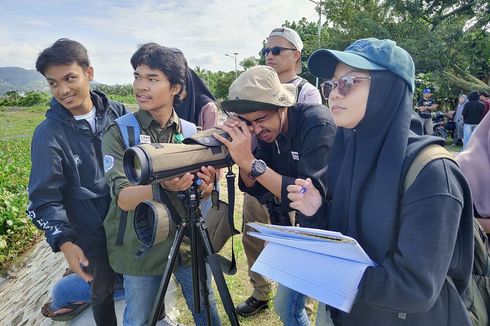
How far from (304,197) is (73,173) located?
1.53 metres

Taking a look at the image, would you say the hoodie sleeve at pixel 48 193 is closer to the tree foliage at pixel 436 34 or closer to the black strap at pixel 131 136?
the black strap at pixel 131 136

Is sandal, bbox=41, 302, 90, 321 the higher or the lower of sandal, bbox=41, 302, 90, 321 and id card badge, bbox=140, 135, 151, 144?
the lower

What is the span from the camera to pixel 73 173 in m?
2.26

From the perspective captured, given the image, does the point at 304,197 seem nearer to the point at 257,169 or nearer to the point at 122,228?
the point at 257,169

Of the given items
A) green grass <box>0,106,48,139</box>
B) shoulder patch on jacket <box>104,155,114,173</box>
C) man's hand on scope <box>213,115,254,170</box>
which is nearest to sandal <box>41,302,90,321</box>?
shoulder patch on jacket <box>104,155,114,173</box>

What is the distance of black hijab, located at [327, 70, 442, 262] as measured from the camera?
1166 millimetres

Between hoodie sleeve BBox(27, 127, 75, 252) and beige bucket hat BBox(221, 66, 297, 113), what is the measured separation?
1080mm

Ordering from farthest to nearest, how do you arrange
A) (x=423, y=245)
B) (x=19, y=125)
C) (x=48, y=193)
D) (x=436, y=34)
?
(x=19, y=125) → (x=436, y=34) → (x=48, y=193) → (x=423, y=245)

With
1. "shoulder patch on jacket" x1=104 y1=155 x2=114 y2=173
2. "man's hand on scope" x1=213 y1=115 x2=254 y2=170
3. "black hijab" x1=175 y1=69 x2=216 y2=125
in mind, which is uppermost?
"black hijab" x1=175 y1=69 x2=216 y2=125

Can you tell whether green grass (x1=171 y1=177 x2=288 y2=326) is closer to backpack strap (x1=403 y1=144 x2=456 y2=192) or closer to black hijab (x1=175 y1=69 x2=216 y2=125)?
black hijab (x1=175 y1=69 x2=216 y2=125)

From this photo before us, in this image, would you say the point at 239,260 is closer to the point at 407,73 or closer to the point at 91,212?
the point at 91,212

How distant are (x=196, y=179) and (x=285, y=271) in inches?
28.2

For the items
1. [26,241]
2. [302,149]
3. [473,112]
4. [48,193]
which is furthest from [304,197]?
[473,112]

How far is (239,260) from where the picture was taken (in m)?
3.93
